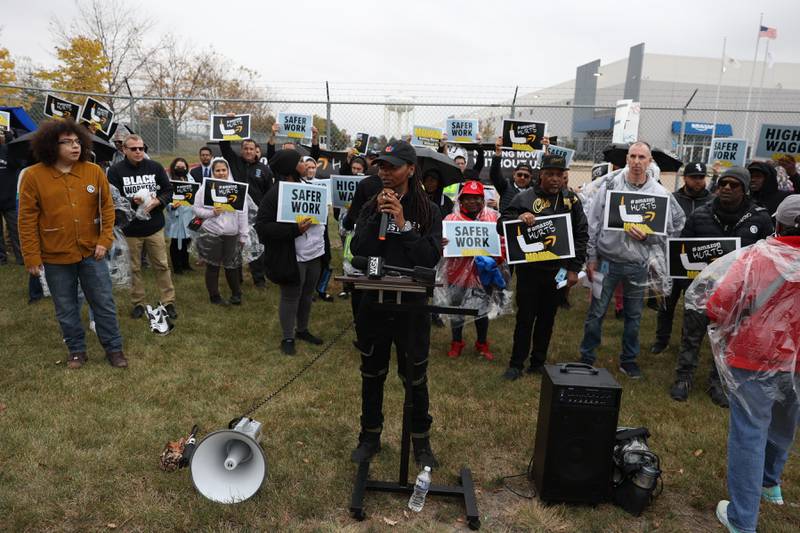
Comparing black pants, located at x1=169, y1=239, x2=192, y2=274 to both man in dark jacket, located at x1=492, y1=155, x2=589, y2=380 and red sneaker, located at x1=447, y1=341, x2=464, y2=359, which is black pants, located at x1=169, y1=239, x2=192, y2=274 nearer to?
red sneaker, located at x1=447, y1=341, x2=464, y2=359

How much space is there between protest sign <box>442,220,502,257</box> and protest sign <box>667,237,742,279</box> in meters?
1.74

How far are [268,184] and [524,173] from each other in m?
3.79

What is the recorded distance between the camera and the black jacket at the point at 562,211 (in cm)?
506

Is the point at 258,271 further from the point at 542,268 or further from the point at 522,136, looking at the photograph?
the point at 542,268

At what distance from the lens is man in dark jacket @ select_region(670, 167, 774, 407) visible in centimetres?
509

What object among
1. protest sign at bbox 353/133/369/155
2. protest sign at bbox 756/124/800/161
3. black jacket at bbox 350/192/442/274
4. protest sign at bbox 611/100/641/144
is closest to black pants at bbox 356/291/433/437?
black jacket at bbox 350/192/442/274

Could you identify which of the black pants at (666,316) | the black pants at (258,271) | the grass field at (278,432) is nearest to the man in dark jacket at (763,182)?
the black pants at (666,316)

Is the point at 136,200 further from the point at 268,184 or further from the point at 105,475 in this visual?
the point at 105,475

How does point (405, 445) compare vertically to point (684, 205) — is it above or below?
below

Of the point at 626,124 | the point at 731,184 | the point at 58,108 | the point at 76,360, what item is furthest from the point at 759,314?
the point at 58,108

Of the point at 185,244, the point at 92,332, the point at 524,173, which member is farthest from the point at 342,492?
the point at 185,244

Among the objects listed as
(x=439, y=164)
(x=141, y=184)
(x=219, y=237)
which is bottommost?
(x=219, y=237)

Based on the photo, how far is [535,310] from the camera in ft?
17.3

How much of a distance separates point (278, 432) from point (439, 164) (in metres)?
2.99
